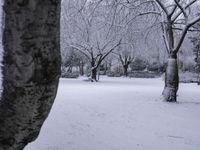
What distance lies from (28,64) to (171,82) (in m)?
12.2

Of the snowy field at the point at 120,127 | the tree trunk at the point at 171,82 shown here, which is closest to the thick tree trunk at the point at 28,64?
the snowy field at the point at 120,127

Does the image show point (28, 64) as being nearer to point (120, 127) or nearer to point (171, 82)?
point (120, 127)

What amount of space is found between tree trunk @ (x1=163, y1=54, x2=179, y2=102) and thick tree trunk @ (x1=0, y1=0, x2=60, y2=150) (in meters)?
11.7

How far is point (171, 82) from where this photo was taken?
1482 centimetres

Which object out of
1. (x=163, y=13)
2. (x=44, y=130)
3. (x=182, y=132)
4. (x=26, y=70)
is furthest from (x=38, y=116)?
(x=163, y=13)

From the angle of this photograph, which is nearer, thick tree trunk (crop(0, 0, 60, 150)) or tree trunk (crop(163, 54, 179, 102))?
thick tree trunk (crop(0, 0, 60, 150))

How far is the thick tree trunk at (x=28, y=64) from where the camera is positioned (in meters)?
3.14

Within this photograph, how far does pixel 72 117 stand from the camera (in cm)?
996

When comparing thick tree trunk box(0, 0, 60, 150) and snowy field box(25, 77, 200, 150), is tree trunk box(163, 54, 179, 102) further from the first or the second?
thick tree trunk box(0, 0, 60, 150)

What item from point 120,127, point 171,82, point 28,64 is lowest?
point 120,127

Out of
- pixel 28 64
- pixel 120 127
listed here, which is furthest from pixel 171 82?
pixel 28 64

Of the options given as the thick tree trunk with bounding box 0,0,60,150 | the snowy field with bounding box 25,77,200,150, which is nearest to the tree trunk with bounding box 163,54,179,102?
the snowy field with bounding box 25,77,200,150

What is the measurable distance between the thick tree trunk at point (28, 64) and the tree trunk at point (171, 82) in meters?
11.7

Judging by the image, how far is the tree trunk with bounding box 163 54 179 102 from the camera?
14665mm
